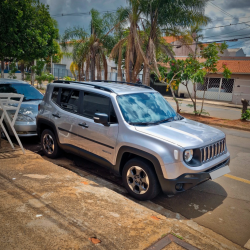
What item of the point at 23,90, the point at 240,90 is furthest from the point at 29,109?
the point at 240,90

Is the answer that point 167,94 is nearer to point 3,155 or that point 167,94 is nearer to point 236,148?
point 236,148

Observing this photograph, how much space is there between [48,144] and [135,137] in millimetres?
2688

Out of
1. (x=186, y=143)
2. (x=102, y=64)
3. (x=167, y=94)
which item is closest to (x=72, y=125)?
(x=186, y=143)

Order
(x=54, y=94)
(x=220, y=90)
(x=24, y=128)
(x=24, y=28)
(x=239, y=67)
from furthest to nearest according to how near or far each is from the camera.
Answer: (x=220, y=90) < (x=239, y=67) < (x=24, y=28) < (x=24, y=128) < (x=54, y=94)

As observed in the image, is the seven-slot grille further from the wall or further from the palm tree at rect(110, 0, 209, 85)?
the wall

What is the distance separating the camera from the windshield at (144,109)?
4.54 m

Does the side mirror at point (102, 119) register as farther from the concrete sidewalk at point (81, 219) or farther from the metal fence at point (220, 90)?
the metal fence at point (220, 90)

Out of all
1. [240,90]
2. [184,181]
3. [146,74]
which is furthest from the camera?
[240,90]

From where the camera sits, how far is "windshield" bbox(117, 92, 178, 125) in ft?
14.9

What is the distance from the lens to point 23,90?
8125 millimetres

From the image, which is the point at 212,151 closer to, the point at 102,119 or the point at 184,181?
the point at 184,181

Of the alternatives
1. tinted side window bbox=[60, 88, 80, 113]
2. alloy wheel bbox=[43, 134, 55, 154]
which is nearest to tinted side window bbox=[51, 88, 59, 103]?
tinted side window bbox=[60, 88, 80, 113]

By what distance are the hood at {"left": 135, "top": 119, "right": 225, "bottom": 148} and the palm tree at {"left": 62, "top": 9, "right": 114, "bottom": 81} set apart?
1584 cm

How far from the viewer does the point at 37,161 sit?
5.55m
